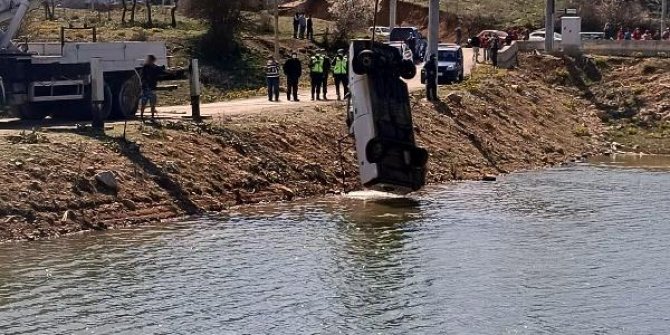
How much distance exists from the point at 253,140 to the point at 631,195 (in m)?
9.83

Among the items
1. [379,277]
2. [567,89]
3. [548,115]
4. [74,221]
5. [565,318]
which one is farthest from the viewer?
[567,89]

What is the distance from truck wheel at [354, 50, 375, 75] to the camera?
32906mm

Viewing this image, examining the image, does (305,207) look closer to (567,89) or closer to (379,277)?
(379,277)

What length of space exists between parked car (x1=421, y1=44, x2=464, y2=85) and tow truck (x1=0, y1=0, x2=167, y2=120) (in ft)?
56.6

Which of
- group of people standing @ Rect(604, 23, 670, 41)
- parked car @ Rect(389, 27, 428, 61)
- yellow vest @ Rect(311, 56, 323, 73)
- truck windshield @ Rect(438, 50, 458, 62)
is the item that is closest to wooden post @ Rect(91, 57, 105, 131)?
yellow vest @ Rect(311, 56, 323, 73)

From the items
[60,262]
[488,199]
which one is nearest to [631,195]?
[488,199]

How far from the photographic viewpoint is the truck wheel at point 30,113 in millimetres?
34875

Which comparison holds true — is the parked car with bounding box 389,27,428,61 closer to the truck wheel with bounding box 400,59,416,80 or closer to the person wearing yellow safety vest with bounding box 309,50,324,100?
the person wearing yellow safety vest with bounding box 309,50,324,100

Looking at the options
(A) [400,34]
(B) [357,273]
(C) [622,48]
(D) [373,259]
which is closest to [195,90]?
(D) [373,259]

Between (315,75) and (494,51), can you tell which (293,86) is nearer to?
(315,75)

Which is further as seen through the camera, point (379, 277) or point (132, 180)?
point (132, 180)

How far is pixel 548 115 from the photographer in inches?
1955

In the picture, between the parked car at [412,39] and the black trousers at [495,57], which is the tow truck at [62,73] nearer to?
the black trousers at [495,57]

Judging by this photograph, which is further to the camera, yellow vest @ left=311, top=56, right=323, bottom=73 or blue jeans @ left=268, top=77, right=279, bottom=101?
yellow vest @ left=311, top=56, right=323, bottom=73
